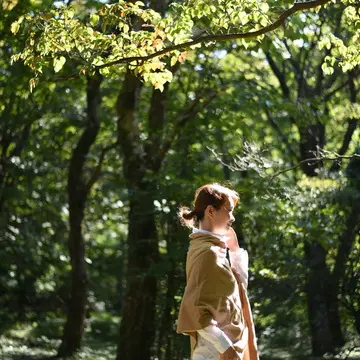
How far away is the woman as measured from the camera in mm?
5055

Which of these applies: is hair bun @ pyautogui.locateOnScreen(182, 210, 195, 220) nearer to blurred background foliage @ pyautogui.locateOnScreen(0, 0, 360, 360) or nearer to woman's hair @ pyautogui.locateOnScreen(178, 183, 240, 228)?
woman's hair @ pyautogui.locateOnScreen(178, 183, 240, 228)

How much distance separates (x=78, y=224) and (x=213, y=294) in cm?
1090

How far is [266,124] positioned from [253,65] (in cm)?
298

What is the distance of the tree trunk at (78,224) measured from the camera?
1506 centimetres

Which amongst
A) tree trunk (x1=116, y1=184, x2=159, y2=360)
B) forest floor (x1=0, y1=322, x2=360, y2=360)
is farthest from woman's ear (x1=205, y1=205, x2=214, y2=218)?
forest floor (x1=0, y1=322, x2=360, y2=360)

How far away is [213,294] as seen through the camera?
5117 mm

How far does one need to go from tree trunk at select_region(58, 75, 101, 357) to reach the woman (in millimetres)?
9514

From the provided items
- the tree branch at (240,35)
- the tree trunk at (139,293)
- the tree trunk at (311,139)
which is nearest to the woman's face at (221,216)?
the tree branch at (240,35)

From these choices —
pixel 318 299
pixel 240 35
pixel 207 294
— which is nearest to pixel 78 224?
pixel 318 299

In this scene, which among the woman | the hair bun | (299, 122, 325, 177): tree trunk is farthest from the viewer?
(299, 122, 325, 177): tree trunk

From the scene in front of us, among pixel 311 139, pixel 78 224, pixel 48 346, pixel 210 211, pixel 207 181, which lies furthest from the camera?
pixel 48 346

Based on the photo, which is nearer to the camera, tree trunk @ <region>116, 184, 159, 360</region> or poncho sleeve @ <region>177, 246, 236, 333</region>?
poncho sleeve @ <region>177, 246, 236, 333</region>

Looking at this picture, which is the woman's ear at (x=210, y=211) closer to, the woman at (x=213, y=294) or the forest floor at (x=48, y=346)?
the woman at (x=213, y=294)

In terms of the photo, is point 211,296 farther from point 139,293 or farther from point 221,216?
point 139,293
